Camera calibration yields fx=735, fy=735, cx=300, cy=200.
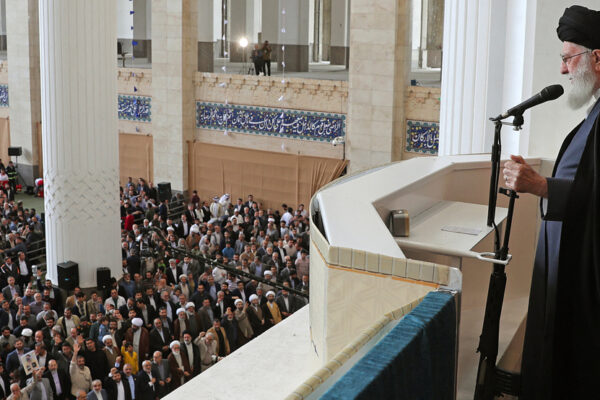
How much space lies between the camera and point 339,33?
20438 millimetres

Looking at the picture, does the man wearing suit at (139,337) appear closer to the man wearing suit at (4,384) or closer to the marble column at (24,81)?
the man wearing suit at (4,384)

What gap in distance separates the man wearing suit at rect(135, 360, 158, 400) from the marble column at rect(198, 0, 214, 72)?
10348 millimetres

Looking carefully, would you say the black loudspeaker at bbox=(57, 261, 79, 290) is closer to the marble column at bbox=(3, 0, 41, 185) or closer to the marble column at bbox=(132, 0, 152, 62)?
the marble column at bbox=(3, 0, 41, 185)

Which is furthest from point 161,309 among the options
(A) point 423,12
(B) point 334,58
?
(A) point 423,12

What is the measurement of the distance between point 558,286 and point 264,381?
36.9 inches

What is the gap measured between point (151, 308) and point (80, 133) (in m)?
3.06

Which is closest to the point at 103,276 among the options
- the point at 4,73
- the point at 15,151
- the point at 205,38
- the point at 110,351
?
the point at 110,351

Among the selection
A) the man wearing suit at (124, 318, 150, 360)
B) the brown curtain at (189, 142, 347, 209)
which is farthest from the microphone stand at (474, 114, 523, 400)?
the brown curtain at (189, 142, 347, 209)

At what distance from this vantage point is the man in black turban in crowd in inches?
77.6

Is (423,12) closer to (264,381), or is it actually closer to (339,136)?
(339,136)

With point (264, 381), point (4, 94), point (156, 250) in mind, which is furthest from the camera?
point (4, 94)

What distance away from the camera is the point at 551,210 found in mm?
1977

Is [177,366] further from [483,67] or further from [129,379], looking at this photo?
[483,67]

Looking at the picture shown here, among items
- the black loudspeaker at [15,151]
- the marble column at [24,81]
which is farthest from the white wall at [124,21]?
the black loudspeaker at [15,151]
